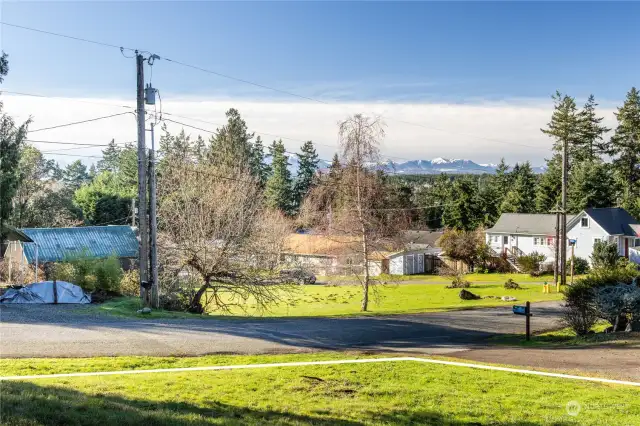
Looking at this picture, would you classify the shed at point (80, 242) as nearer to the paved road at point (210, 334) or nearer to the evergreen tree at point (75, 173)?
the paved road at point (210, 334)

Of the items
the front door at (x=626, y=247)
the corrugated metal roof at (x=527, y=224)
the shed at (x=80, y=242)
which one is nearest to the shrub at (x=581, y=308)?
the shed at (x=80, y=242)

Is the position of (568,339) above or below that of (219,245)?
below

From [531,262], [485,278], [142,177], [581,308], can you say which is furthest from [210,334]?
[531,262]

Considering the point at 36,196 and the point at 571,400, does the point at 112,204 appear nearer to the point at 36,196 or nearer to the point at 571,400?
the point at 36,196

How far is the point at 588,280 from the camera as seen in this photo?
1892 cm

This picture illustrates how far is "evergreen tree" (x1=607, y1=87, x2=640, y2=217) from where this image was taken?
7094 cm

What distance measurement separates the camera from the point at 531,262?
167 feet

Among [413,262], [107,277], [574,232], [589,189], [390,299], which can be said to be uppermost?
[589,189]

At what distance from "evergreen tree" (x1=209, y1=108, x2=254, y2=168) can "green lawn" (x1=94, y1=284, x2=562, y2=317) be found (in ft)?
82.9

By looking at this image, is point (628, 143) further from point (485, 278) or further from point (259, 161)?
point (259, 161)

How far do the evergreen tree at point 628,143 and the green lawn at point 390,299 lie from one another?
37.8m

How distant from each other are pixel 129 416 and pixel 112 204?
1997 inches

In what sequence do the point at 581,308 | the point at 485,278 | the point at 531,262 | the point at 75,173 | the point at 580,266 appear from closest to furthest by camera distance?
the point at 581,308 < the point at 485,278 < the point at 580,266 < the point at 531,262 < the point at 75,173
